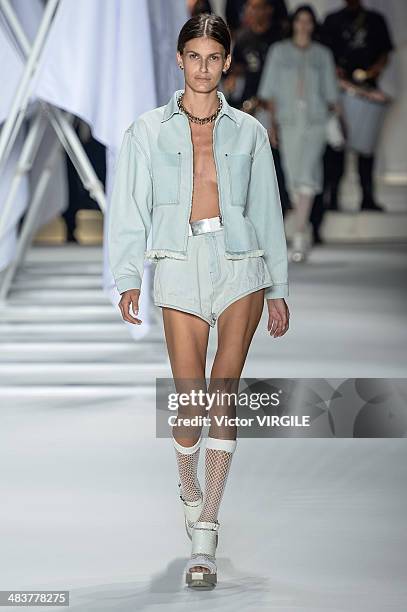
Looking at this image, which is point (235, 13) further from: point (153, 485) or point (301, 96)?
point (153, 485)

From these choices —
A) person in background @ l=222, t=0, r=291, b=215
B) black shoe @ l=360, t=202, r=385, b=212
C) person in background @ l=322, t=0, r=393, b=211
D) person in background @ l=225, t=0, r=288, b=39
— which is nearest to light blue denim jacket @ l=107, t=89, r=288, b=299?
person in background @ l=222, t=0, r=291, b=215

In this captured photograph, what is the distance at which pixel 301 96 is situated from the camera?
9797mm

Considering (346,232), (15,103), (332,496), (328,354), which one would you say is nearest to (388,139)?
(346,232)

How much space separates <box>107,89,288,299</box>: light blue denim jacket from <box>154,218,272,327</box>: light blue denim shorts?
0.02 meters

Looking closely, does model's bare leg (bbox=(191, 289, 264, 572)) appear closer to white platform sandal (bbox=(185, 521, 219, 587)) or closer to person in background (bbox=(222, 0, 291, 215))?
white platform sandal (bbox=(185, 521, 219, 587))

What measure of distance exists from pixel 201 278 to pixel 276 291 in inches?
8.2

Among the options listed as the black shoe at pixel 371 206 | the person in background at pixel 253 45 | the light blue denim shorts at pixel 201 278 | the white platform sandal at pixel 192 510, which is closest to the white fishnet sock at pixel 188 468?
the white platform sandal at pixel 192 510

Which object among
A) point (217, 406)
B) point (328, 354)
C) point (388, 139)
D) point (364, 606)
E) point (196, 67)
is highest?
point (388, 139)

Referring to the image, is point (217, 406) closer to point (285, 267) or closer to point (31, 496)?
point (285, 267)

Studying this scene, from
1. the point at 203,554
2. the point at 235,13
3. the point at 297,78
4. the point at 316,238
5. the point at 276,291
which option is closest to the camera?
the point at 203,554

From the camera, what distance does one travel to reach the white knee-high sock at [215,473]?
3541 millimetres

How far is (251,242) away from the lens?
3551 millimetres

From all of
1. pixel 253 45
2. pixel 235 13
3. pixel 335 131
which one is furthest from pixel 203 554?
pixel 235 13

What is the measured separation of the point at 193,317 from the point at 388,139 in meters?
9.95
